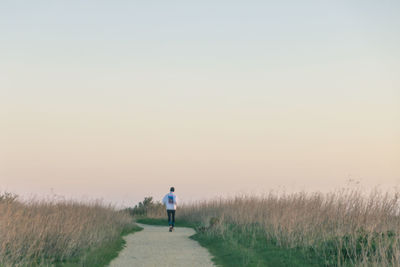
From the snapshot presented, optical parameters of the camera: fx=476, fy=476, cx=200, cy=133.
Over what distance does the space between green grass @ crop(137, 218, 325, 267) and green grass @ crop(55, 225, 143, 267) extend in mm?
3976

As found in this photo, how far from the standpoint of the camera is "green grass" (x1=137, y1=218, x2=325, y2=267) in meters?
16.0

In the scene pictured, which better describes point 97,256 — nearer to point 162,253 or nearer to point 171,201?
point 162,253

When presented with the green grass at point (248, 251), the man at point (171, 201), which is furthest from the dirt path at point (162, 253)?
the man at point (171, 201)

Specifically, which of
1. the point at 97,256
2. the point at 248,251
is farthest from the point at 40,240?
the point at 248,251

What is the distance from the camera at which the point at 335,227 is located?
18.2 m

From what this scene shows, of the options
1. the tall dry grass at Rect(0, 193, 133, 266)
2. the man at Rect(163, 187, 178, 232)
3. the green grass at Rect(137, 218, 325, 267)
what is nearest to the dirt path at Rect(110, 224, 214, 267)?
the green grass at Rect(137, 218, 325, 267)

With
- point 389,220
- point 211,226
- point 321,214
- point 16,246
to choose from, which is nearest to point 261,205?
point 211,226

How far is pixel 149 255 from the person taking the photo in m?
19.0

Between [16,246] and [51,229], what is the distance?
1.95 m

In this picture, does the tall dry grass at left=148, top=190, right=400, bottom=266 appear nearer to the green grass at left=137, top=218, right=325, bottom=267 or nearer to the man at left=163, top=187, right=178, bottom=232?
the green grass at left=137, top=218, right=325, bottom=267

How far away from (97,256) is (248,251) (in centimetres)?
568

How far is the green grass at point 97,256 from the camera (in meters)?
16.2

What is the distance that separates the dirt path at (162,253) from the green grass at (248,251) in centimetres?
57

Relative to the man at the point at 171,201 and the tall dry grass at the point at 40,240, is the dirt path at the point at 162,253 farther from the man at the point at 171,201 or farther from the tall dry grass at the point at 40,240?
the man at the point at 171,201
